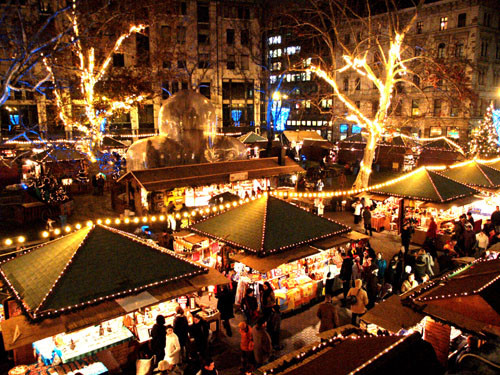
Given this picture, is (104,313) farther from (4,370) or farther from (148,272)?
(4,370)

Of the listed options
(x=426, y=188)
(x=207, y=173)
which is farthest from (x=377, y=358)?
(x=207, y=173)

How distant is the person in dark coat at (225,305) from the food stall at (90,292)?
Answer: 1.20 metres

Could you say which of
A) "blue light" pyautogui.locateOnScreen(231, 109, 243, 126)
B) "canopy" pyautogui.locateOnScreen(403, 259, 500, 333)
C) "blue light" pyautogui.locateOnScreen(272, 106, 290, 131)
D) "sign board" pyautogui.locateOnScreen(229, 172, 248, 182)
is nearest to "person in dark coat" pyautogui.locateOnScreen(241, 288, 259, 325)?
"canopy" pyautogui.locateOnScreen(403, 259, 500, 333)

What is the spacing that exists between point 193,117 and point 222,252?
462 inches

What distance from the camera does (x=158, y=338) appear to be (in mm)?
7820

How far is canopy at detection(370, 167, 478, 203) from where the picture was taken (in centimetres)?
1535

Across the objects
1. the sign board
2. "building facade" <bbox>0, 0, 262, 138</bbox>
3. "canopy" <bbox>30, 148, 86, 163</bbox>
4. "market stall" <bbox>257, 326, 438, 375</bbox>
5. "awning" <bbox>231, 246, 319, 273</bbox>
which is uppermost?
"building facade" <bbox>0, 0, 262, 138</bbox>

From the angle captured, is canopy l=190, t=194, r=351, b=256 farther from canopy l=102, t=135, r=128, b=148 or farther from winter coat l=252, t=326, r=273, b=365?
canopy l=102, t=135, r=128, b=148

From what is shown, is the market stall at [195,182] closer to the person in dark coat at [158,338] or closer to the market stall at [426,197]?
→ the market stall at [426,197]

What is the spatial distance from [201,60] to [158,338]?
45.3 m

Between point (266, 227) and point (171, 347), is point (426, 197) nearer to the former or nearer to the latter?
point (266, 227)

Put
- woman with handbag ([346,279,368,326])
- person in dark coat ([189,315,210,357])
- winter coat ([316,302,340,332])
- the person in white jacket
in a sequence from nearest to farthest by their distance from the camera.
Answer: the person in white jacket, person in dark coat ([189,315,210,357]), winter coat ([316,302,340,332]), woman with handbag ([346,279,368,326])

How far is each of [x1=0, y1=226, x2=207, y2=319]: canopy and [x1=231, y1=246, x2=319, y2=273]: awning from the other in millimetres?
1682

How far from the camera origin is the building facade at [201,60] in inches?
1743
